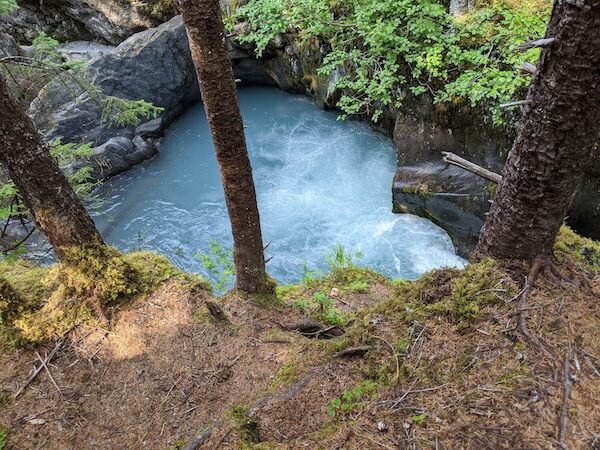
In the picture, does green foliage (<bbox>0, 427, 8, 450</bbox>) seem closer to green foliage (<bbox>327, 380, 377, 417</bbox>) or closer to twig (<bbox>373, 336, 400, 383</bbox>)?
green foliage (<bbox>327, 380, 377, 417</bbox>)

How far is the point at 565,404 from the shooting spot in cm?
211

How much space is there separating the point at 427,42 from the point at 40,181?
733 centimetres

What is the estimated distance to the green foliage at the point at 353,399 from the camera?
2.70 meters

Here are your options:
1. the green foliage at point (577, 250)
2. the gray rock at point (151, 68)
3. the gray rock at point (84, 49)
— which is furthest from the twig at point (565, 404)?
the gray rock at point (84, 49)

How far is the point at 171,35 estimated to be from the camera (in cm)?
1404

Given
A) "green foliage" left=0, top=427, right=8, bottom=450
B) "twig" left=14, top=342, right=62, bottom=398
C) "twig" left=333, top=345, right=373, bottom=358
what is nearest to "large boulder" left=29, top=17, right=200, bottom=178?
"twig" left=14, top=342, right=62, bottom=398

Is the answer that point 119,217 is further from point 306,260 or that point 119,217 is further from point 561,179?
point 561,179

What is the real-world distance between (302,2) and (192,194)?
18.7ft

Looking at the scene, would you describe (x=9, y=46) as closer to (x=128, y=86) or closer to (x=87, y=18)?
(x=128, y=86)

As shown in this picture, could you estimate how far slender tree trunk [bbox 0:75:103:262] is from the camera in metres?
3.27

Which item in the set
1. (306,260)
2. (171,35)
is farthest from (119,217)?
(171,35)

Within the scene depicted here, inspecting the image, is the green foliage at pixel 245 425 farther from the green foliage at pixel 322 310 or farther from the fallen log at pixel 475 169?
the fallen log at pixel 475 169

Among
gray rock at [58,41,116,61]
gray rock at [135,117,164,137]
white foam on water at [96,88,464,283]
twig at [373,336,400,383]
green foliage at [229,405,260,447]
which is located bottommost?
white foam on water at [96,88,464,283]

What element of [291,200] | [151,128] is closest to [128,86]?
[151,128]
